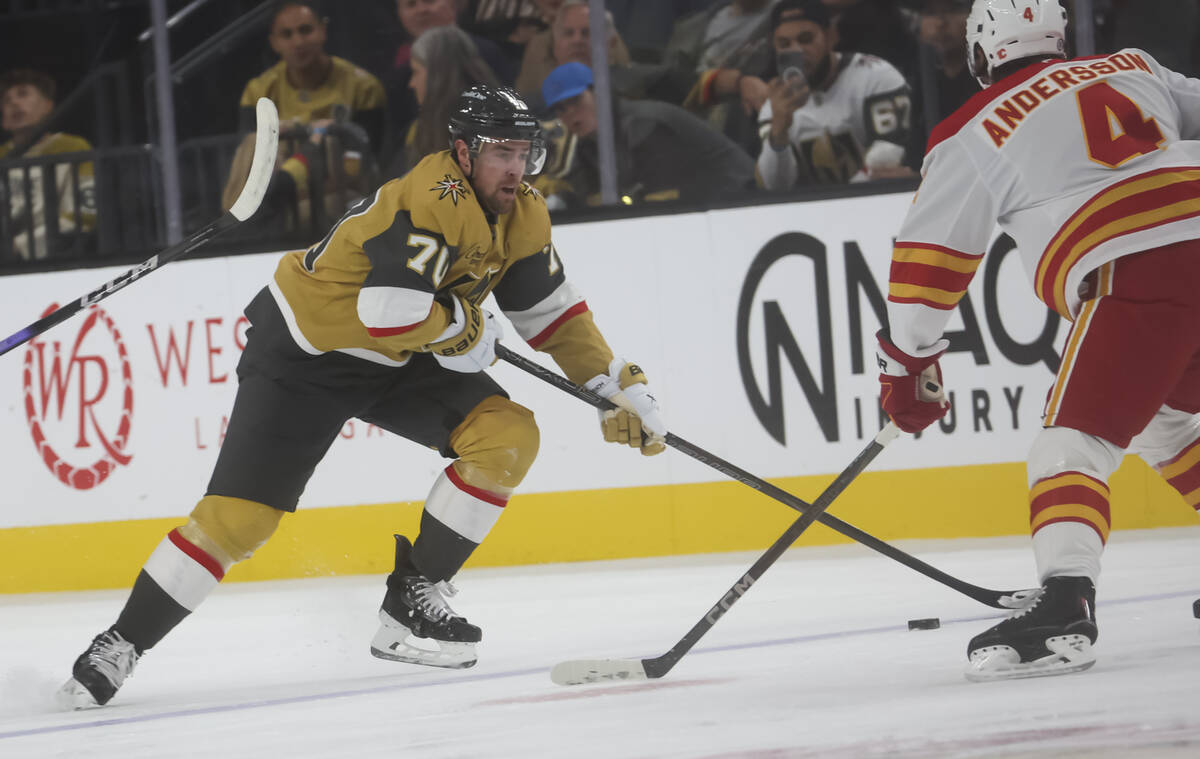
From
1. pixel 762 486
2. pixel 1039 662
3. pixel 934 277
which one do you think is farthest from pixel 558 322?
pixel 1039 662

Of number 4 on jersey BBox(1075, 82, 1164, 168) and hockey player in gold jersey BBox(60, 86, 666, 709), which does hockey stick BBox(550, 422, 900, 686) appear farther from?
number 4 on jersey BBox(1075, 82, 1164, 168)

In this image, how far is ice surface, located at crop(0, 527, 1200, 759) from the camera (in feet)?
6.31

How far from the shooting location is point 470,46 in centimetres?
525

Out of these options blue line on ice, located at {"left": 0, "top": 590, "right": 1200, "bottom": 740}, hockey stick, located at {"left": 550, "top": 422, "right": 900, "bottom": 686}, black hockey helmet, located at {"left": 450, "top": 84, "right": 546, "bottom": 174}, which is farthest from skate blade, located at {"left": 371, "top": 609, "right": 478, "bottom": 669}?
black hockey helmet, located at {"left": 450, "top": 84, "right": 546, "bottom": 174}

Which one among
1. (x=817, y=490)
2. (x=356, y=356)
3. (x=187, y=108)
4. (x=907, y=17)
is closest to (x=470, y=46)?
(x=187, y=108)

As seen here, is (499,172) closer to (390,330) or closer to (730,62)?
(390,330)

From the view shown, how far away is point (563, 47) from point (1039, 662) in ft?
11.3

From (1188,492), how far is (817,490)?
1.99 metres

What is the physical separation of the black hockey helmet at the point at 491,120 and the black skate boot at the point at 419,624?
811mm

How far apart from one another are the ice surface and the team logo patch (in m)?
0.88

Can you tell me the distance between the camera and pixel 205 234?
2.98m

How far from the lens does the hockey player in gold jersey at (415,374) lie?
2729 millimetres

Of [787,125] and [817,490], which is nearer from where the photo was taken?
[817,490]

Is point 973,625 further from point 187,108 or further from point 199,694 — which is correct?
point 187,108
